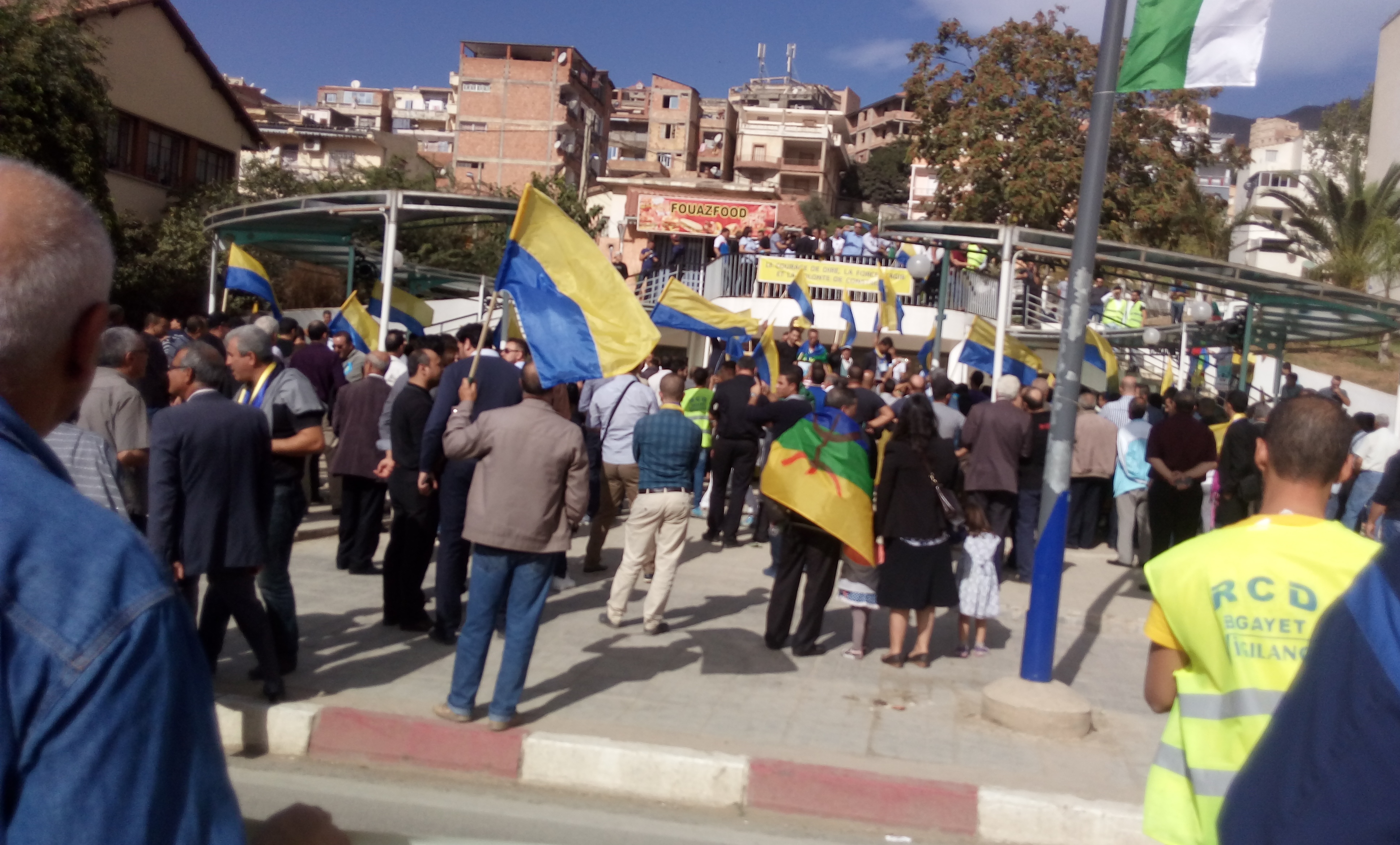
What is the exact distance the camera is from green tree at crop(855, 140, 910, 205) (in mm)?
75625

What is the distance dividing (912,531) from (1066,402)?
57.8 inches

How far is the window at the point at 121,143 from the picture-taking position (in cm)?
2877

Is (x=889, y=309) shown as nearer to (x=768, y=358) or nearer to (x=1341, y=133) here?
(x=768, y=358)

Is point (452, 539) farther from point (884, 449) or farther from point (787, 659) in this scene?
point (884, 449)

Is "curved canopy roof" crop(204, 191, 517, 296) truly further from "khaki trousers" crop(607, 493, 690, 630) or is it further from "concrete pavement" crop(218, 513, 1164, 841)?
"khaki trousers" crop(607, 493, 690, 630)

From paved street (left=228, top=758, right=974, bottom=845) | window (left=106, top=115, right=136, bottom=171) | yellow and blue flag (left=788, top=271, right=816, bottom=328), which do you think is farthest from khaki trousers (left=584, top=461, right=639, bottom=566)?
window (left=106, top=115, right=136, bottom=171)

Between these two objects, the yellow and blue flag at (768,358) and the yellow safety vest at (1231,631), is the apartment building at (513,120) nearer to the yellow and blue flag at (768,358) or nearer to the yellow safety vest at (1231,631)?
the yellow and blue flag at (768,358)

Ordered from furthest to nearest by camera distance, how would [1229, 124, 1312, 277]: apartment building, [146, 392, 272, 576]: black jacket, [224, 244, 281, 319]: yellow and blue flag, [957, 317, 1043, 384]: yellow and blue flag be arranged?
[1229, 124, 1312, 277]: apartment building < [224, 244, 281, 319]: yellow and blue flag < [957, 317, 1043, 384]: yellow and blue flag < [146, 392, 272, 576]: black jacket

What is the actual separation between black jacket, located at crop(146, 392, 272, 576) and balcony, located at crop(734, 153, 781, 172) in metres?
72.6

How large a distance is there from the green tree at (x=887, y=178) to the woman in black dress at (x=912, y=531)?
226 feet

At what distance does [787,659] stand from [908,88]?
→ 24057 mm

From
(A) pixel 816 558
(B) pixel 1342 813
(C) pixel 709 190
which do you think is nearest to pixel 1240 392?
(A) pixel 816 558

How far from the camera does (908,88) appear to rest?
28.9m

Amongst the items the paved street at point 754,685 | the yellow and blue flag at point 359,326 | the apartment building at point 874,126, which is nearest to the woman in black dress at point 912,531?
the paved street at point 754,685
